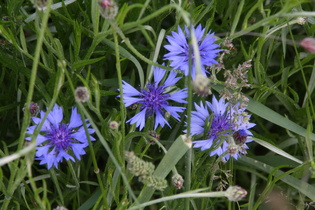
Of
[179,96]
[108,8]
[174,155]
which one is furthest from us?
[179,96]

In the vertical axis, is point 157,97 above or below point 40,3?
below

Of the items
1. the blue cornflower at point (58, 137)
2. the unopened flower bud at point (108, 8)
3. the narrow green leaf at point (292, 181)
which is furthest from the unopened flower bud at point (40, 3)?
the narrow green leaf at point (292, 181)

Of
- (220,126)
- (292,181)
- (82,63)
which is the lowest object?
(292,181)

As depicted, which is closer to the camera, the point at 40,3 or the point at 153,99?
the point at 40,3

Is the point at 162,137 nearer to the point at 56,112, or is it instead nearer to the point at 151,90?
the point at 151,90

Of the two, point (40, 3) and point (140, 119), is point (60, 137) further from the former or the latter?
point (40, 3)

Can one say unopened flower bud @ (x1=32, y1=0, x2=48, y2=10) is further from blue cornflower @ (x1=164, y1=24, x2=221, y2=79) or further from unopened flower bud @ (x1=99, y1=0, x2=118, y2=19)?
blue cornflower @ (x1=164, y1=24, x2=221, y2=79)

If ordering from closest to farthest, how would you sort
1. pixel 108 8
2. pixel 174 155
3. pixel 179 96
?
pixel 108 8 < pixel 174 155 < pixel 179 96

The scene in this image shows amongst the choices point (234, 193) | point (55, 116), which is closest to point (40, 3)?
point (55, 116)
